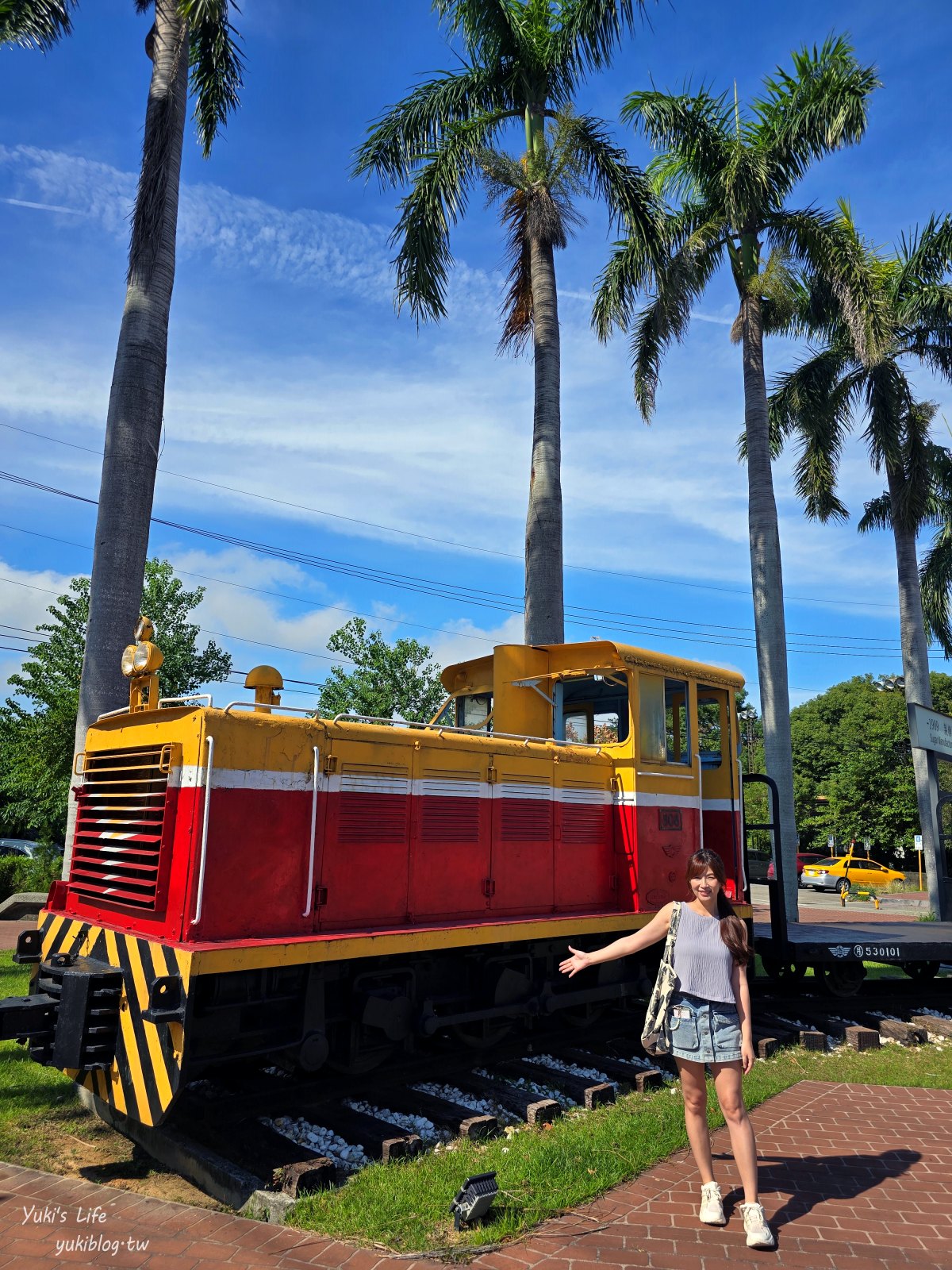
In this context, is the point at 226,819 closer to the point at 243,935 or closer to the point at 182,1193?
the point at 243,935

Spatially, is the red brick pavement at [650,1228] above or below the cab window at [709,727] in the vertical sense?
below

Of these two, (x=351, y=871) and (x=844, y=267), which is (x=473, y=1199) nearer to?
(x=351, y=871)

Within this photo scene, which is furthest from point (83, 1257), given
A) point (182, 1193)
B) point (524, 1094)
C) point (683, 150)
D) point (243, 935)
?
point (683, 150)

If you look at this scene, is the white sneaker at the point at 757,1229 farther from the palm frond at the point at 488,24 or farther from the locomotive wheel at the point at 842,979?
the palm frond at the point at 488,24

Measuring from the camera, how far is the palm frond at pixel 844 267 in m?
14.6

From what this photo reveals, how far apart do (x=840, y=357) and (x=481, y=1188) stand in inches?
766

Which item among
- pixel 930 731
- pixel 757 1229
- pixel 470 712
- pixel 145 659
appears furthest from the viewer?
pixel 930 731

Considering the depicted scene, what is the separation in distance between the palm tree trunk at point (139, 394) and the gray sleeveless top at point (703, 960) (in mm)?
5097

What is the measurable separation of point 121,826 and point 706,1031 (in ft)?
12.6

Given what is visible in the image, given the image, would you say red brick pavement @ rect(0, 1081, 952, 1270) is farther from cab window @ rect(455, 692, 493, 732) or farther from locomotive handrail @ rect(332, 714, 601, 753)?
cab window @ rect(455, 692, 493, 732)

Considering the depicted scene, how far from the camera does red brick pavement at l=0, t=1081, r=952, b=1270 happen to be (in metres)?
3.93

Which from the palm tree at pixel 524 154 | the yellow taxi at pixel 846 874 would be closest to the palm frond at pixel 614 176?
the palm tree at pixel 524 154

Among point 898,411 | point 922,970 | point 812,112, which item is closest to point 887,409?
point 898,411

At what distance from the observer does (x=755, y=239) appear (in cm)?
1596
